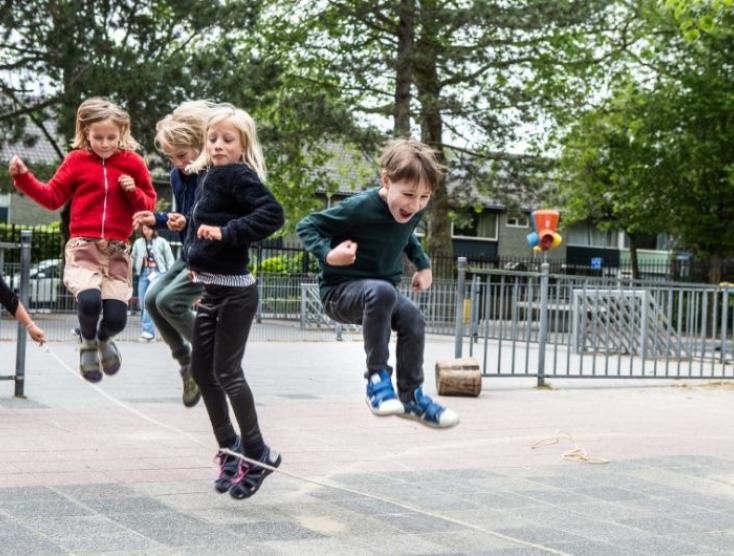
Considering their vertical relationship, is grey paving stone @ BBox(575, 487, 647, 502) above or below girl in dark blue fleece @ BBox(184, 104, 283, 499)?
below

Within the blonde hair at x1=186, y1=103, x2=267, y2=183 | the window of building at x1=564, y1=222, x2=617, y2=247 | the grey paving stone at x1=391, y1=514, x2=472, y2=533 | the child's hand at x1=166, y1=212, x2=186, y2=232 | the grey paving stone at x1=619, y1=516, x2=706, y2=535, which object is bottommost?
the grey paving stone at x1=619, y1=516, x2=706, y2=535

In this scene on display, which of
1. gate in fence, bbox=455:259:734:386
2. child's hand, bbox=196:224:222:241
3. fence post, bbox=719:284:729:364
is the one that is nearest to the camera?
child's hand, bbox=196:224:222:241

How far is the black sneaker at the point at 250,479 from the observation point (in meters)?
5.64

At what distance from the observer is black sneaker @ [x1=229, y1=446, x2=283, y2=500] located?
18.5 feet

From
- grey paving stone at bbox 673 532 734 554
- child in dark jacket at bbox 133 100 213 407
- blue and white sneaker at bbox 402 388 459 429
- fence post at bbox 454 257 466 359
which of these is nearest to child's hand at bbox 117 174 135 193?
child in dark jacket at bbox 133 100 213 407

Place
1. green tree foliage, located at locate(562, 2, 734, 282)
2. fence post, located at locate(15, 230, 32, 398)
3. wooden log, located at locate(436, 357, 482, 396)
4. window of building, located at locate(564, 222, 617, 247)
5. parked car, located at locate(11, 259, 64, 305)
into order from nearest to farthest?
fence post, located at locate(15, 230, 32, 398) → wooden log, located at locate(436, 357, 482, 396) → parked car, located at locate(11, 259, 64, 305) → green tree foliage, located at locate(562, 2, 734, 282) → window of building, located at locate(564, 222, 617, 247)

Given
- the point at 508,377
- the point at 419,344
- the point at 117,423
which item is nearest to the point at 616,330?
the point at 508,377

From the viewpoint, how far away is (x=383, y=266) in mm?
5594

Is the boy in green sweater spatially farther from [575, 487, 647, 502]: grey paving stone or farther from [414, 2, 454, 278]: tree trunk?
[414, 2, 454, 278]: tree trunk

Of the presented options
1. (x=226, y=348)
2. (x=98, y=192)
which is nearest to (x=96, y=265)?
(x=98, y=192)

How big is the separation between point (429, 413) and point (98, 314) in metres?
2.09

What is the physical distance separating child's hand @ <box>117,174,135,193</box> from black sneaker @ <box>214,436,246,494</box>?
4.93 feet

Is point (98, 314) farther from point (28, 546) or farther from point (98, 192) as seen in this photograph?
point (28, 546)

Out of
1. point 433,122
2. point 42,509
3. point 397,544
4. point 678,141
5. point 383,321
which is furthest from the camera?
point 678,141
